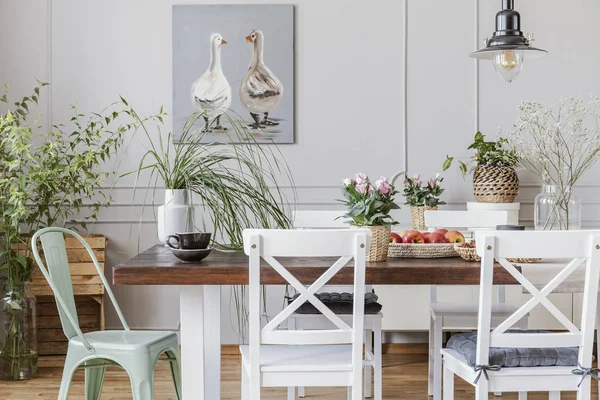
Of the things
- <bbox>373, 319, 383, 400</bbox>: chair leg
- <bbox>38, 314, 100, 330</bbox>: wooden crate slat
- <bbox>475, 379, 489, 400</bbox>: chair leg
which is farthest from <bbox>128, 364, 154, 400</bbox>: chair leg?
<bbox>38, 314, 100, 330</bbox>: wooden crate slat

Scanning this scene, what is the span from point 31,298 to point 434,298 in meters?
2.05

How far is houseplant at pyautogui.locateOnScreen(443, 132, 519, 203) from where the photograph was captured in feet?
13.6

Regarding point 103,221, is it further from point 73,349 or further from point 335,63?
point 73,349

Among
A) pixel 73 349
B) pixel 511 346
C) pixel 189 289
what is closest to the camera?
pixel 511 346

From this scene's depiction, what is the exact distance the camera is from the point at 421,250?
8.27 feet

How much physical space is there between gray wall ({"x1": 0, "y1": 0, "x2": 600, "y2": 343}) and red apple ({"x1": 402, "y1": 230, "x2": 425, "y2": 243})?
185 centimetres

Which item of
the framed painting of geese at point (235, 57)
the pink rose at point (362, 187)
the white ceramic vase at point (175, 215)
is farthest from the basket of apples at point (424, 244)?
the framed painting of geese at point (235, 57)

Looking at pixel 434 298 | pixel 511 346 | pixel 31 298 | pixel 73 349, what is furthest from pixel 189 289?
pixel 31 298

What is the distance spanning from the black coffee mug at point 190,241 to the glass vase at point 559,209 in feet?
4.56

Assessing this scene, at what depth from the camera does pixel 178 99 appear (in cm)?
443

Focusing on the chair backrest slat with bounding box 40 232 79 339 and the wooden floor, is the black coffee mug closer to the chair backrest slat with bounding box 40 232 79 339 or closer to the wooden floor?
the chair backrest slat with bounding box 40 232 79 339

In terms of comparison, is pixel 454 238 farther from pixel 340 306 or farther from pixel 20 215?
pixel 20 215

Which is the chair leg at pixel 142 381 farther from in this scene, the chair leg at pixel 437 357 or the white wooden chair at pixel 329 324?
the chair leg at pixel 437 357

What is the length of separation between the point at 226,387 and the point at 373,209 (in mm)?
1642
